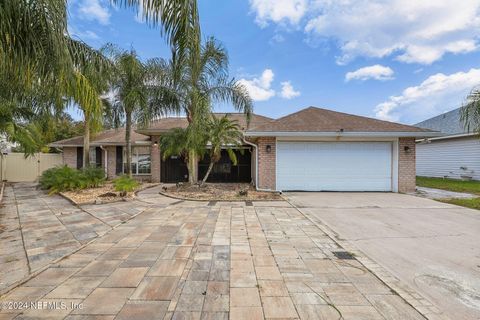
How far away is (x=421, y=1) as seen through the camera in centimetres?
869

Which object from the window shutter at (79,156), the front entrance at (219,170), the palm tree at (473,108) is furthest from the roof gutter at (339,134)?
the window shutter at (79,156)

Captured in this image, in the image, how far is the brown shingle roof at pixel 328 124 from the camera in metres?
11.2

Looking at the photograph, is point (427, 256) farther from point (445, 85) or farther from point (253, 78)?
point (445, 85)

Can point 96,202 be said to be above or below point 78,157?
below

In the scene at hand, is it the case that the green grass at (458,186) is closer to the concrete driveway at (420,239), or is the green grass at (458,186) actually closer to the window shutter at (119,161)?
the concrete driveway at (420,239)

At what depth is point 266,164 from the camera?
37.3 ft

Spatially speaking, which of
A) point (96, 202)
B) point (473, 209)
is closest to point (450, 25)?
point (473, 209)

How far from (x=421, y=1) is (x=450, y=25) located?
3.42 metres

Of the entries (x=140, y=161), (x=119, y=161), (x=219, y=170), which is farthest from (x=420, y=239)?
(x=119, y=161)

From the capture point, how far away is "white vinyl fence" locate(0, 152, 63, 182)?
17469 mm

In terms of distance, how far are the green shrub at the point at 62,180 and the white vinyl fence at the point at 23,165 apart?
6935 millimetres

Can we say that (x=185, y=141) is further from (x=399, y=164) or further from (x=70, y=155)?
(x=70, y=155)

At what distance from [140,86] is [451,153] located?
65.6ft

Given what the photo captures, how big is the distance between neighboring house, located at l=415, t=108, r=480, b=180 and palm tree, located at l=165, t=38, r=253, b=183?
10.2 m
